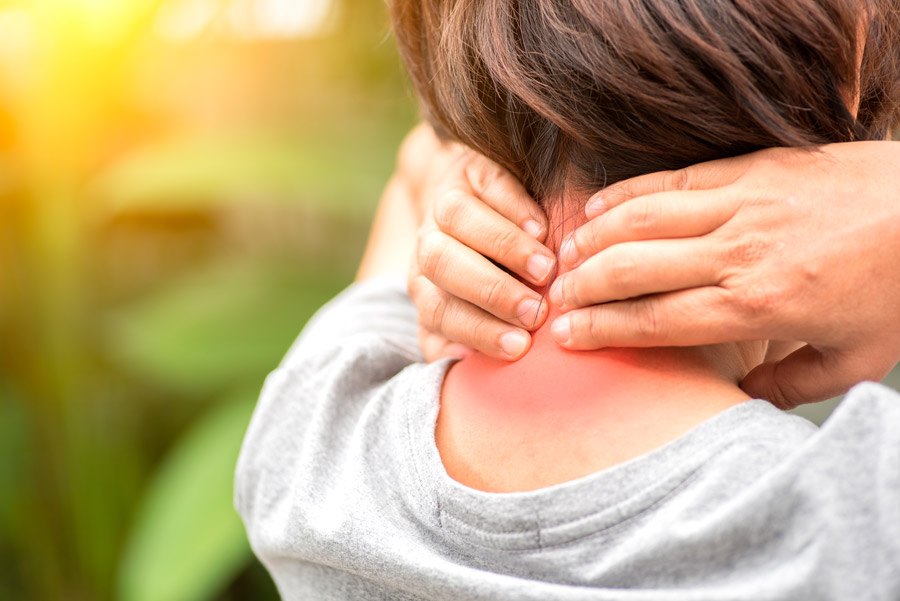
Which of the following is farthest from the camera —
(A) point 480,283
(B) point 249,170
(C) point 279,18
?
(C) point 279,18

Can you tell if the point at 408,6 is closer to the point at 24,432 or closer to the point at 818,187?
the point at 818,187

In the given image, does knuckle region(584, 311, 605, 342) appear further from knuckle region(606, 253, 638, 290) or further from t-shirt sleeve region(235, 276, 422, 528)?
t-shirt sleeve region(235, 276, 422, 528)

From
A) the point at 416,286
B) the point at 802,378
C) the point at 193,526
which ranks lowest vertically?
the point at 193,526

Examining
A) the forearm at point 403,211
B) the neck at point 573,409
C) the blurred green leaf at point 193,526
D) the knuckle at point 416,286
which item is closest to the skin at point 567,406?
the neck at point 573,409

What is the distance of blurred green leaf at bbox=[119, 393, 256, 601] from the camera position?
132 centimetres

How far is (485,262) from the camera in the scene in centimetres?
63

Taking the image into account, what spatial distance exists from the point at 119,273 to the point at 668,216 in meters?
1.91

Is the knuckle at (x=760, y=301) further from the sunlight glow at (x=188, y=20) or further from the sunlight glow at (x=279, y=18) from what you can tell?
the sunlight glow at (x=279, y=18)

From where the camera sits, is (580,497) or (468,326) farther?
(468,326)

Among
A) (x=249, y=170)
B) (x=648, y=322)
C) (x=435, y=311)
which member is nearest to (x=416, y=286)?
(x=435, y=311)

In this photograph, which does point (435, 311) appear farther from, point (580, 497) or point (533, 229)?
point (580, 497)

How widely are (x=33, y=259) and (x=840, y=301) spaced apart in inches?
66.2

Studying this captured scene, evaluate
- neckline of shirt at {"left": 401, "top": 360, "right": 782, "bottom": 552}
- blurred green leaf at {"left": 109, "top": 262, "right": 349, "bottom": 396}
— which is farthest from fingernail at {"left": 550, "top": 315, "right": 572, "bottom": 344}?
blurred green leaf at {"left": 109, "top": 262, "right": 349, "bottom": 396}

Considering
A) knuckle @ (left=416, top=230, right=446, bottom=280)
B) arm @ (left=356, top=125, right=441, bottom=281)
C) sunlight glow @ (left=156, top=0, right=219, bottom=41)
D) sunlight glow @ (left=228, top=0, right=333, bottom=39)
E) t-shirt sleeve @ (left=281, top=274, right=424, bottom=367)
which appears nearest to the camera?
knuckle @ (left=416, top=230, right=446, bottom=280)
